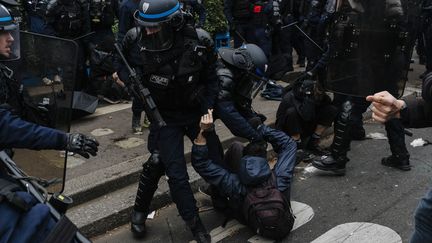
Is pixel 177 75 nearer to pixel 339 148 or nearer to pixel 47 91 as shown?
pixel 47 91

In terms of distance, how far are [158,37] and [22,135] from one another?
1488mm

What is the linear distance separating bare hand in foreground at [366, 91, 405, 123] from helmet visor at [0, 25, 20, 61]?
6.26ft

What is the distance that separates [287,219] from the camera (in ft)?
12.2

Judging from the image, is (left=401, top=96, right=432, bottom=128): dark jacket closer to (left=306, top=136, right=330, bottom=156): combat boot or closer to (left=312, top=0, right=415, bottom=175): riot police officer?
(left=312, top=0, right=415, bottom=175): riot police officer

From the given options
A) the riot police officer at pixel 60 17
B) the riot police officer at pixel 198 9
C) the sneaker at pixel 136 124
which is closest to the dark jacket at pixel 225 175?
the sneaker at pixel 136 124

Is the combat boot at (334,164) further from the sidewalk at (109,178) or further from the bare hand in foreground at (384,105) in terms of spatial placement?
the bare hand in foreground at (384,105)

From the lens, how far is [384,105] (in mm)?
2410

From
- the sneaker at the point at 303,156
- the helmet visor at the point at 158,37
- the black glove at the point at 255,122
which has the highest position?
the helmet visor at the point at 158,37

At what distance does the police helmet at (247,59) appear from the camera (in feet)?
13.9

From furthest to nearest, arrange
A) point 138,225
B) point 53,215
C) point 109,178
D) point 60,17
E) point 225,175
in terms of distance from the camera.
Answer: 1. point 60,17
2. point 109,178
3. point 138,225
4. point 225,175
5. point 53,215

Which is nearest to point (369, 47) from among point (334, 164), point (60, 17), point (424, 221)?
point (334, 164)

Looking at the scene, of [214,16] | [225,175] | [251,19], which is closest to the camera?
[225,175]

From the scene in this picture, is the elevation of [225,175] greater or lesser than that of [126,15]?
lesser

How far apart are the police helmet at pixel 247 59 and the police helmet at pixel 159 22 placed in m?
0.77
